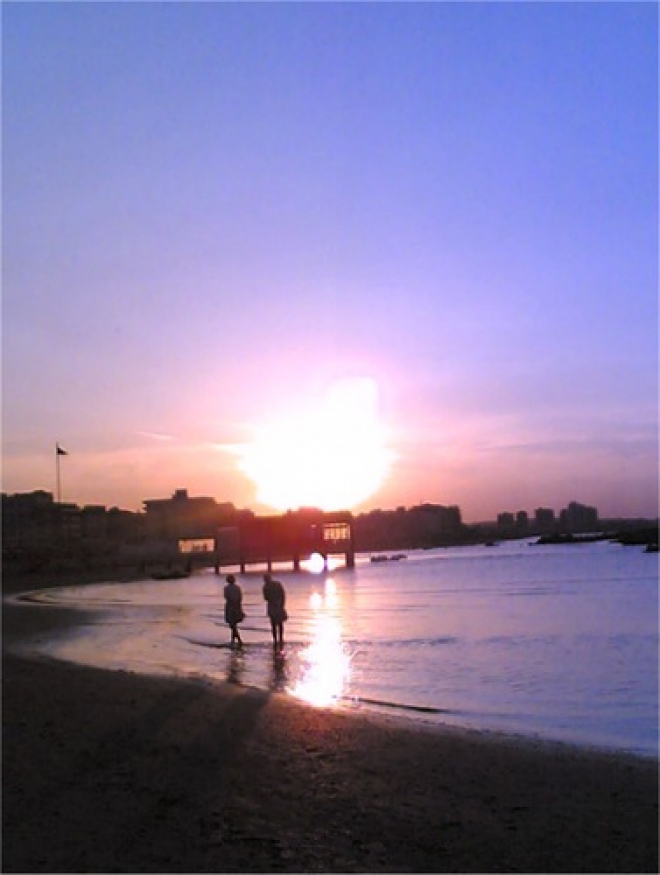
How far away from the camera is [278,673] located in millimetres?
18672

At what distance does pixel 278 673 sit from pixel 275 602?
3862mm

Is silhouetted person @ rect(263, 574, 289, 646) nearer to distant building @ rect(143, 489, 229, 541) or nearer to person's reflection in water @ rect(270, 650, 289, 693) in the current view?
person's reflection in water @ rect(270, 650, 289, 693)

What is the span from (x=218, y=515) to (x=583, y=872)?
18865cm

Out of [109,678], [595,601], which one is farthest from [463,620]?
[109,678]

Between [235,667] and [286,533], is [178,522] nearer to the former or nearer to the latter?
[286,533]

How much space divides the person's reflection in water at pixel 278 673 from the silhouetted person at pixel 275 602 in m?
0.65

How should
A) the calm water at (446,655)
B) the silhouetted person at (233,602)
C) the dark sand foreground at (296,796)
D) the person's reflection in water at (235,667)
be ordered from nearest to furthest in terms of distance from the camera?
the dark sand foreground at (296,796) < the calm water at (446,655) < the person's reflection in water at (235,667) < the silhouetted person at (233,602)

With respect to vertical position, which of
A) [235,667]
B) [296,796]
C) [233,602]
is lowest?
[235,667]

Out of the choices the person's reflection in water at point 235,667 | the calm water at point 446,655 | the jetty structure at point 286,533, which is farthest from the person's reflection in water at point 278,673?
the jetty structure at point 286,533

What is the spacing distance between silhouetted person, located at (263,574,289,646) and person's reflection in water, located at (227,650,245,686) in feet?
3.28

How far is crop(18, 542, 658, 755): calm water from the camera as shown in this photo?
1516 centimetres

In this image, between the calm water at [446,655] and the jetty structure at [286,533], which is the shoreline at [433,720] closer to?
the calm water at [446,655]

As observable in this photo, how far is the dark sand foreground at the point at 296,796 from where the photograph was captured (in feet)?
21.9

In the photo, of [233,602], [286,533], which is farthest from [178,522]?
[233,602]
